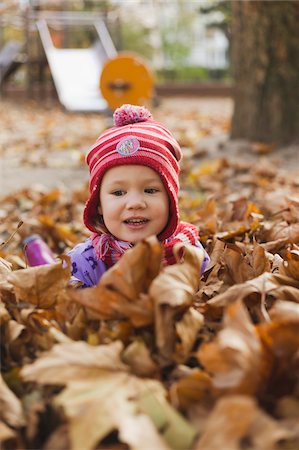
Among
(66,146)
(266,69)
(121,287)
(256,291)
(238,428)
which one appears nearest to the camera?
(238,428)

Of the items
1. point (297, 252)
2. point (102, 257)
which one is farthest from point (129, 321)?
point (102, 257)

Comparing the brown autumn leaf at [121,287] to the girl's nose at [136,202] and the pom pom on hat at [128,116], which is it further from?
the pom pom on hat at [128,116]

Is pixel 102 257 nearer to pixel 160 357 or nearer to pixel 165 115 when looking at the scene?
pixel 160 357

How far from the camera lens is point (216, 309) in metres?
1.60

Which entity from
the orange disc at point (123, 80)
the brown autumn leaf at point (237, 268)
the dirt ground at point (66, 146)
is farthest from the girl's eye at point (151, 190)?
the orange disc at point (123, 80)

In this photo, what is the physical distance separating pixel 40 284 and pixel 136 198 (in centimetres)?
66

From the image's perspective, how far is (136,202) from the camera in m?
2.21

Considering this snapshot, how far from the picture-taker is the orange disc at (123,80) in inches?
409

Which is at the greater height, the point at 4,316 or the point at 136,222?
the point at 4,316

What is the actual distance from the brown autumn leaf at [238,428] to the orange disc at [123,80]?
31.3 feet

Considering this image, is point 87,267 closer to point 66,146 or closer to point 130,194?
point 130,194

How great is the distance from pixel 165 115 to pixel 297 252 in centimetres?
1020

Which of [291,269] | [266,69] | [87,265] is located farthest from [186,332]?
[266,69]

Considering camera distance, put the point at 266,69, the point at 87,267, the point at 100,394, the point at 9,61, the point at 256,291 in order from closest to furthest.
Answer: the point at 100,394, the point at 256,291, the point at 87,267, the point at 266,69, the point at 9,61
